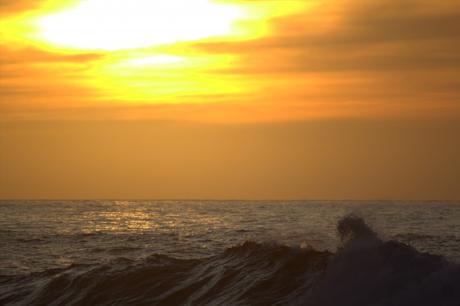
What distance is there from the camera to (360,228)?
Answer: 1594 cm

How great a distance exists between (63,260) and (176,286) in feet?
38.2

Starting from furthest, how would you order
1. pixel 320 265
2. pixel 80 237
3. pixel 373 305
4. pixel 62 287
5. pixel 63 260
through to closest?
1. pixel 80 237
2. pixel 63 260
3. pixel 62 287
4. pixel 320 265
5. pixel 373 305

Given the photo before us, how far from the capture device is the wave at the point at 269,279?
12.3m

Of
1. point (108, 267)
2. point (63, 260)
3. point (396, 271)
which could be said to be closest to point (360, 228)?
point (396, 271)

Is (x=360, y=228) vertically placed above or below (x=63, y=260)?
above

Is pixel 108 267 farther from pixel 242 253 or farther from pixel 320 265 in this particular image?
pixel 320 265

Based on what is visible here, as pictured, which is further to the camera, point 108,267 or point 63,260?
point 63,260

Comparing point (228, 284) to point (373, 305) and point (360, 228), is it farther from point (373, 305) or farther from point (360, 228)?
point (373, 305)

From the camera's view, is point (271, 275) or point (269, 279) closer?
point (269, 279)

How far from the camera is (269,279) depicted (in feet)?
54.8

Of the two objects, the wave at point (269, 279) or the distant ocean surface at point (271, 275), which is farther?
the distant ocean surface at point (271, 275)

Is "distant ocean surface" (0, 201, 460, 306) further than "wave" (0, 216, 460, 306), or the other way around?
"distant ocean surface" (0, 201, 460, 306)

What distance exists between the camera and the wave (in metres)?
12.3

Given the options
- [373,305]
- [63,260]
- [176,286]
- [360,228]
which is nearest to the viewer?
[373,305]
